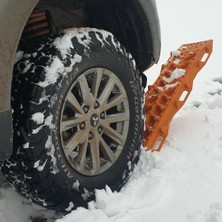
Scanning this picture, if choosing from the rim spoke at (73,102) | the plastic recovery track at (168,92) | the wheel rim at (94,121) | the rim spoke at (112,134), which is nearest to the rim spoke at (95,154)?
the wheel rim at (94,121)

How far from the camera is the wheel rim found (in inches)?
90.2

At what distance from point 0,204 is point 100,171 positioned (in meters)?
0.63

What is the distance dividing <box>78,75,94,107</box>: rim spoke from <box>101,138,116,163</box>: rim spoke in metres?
0.26

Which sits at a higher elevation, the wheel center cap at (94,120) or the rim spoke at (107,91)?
the rim spoke at (107,91)

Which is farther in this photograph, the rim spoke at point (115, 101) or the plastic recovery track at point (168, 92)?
the plastic recovery track at point (168, 92)

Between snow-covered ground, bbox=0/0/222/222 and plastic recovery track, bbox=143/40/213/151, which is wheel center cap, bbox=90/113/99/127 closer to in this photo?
snow-covered ground, bbox=0/0/222/222

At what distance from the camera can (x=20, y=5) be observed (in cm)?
190

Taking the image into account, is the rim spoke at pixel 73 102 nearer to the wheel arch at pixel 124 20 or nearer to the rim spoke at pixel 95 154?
the rim spoke at pixel 95 154

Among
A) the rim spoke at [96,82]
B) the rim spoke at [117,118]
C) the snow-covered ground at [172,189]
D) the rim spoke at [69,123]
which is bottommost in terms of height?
the snow-covered ground at [172,189]

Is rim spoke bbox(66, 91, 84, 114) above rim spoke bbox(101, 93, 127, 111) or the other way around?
above

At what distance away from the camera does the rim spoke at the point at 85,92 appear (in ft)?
7.61

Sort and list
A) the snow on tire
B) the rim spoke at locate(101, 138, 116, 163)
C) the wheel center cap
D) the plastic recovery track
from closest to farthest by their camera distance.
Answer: the snow on tire
the wheel center cap
the rim spoke at locate(101, 138, 116, 163)
the plastic recovery track

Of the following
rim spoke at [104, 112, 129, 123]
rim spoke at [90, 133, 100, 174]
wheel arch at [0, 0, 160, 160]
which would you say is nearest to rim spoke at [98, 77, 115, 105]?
rim spoke at [104, 112, 129, 123]

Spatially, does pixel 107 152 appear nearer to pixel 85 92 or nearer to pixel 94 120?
pixel 94 120
